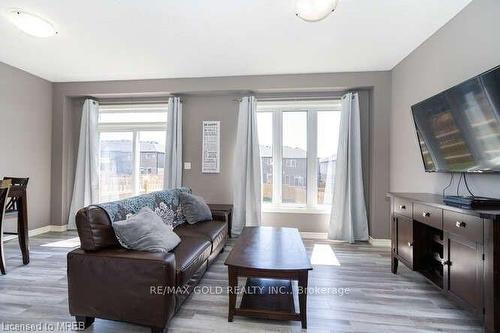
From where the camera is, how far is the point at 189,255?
200 cm

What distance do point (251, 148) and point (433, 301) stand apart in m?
2.85

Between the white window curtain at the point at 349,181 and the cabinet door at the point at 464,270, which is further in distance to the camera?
the white window curtain at the point at 349,181

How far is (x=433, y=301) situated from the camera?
2162 millimetres

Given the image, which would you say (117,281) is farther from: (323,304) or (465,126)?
(465,126)

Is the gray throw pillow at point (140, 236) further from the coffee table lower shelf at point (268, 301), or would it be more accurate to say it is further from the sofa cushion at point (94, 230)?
the coffee table lower shelf at point (268, 301)

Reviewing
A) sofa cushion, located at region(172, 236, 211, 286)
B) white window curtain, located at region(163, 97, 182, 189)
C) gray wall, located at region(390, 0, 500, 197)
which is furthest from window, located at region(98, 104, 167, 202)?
gray wall, located at region(390, 0, 500, 197)

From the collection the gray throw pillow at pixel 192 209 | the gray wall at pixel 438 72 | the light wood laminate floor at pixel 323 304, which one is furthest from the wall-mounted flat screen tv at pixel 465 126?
the gray throw pillow at pixel 192 209

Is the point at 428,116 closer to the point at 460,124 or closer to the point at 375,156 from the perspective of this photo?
the point at 460,124

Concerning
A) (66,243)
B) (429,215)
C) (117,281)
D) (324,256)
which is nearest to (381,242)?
(324,256)

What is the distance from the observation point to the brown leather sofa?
1.59m

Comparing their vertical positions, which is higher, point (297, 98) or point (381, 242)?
point (297, 98)

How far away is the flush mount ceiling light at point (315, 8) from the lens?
1996 mm

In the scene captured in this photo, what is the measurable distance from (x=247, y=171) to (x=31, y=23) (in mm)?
3070

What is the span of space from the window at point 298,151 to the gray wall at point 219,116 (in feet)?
0.90
